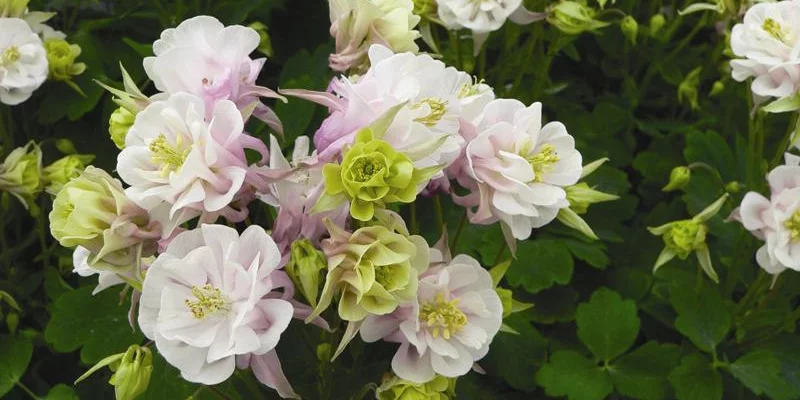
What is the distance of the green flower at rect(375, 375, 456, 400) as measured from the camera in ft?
2.81

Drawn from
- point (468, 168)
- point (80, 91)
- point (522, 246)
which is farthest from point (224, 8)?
point (468, 168)

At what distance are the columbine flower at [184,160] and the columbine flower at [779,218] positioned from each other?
0.70 m

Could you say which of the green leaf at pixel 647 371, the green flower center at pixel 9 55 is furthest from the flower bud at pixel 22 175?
the green leaf at pixel 647 371

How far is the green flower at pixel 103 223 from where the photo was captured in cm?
81

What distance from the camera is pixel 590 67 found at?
6.44 feet

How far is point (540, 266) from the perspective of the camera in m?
1.37

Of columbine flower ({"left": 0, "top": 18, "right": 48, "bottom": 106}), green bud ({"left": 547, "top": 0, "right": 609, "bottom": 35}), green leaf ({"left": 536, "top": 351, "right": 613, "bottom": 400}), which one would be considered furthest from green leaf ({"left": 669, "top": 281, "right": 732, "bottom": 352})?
columbine flower ({"left": 0, "top": 18, "right": 48, "bottom": 106})

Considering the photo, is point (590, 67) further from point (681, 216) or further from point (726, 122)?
point (681, 216)

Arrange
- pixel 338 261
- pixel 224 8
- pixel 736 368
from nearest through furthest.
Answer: pixel 338 261
pixel 736 368
pixel 224 8

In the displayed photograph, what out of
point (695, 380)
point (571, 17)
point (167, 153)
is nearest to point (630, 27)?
point (571, 17)

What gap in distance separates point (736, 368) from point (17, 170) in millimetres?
1102

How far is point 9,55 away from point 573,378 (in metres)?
0.95

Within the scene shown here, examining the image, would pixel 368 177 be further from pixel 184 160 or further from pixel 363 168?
pixel 184 160

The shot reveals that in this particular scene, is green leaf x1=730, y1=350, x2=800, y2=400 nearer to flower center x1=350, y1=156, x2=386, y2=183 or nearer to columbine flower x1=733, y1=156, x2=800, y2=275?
columbine flower x1=733, y1=156, x2=800, y2=275
